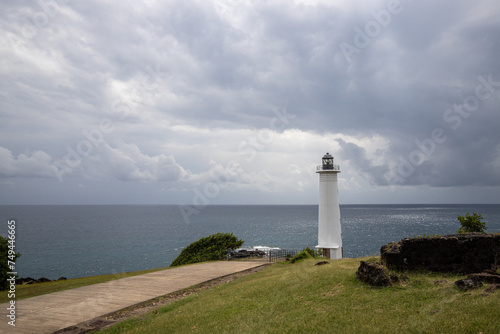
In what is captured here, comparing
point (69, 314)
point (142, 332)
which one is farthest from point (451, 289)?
point (69, 314)

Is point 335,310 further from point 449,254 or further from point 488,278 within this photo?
point 449,254

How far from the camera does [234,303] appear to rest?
37.5 feet

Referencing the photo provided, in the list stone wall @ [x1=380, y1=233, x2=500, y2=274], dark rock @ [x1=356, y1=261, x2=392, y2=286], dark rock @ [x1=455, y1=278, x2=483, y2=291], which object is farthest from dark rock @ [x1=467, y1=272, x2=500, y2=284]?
dark rock @ [x1=356, y1=261, x2=392, y2=286]

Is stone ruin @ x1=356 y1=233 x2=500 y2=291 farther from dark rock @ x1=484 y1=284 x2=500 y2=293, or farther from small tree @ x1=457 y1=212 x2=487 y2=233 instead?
small tree @ x1=457 y1=212 x2=487 y2=233

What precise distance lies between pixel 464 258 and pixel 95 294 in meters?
15.2

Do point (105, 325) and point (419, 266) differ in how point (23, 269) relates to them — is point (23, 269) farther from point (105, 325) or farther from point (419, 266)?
point (419, 266)

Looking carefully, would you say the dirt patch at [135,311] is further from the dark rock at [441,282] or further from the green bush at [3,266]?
the green bush at [3,266]

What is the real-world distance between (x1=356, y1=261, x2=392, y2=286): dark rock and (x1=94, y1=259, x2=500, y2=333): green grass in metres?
0.25

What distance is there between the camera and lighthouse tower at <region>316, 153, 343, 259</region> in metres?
30.2

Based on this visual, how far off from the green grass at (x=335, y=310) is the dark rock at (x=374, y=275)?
0.81 feet

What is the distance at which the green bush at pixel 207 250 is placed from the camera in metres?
31.8

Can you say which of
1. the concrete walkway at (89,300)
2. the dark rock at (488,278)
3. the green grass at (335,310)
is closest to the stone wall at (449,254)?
the green grass at (335,310)

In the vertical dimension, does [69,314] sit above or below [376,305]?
below

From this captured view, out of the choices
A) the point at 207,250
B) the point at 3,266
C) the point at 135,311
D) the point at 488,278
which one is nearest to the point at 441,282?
the point at 488,278
